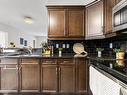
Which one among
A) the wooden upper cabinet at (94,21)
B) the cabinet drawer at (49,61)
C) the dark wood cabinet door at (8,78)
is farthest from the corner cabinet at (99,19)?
the dark wood cabinet door at (8,78)

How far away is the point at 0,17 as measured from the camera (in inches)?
301

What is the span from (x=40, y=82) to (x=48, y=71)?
0.28m

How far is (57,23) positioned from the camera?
4.57 metres

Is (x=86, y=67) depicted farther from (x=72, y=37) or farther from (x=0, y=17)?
(x=0, y=17)

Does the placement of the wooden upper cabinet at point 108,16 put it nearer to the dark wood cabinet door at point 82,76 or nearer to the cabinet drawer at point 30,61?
the dark wood cabinet door at point 82,76

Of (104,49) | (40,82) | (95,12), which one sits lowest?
(40,82)

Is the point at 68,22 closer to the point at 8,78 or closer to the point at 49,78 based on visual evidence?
the point at 49,78

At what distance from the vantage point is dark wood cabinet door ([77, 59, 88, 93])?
402cm

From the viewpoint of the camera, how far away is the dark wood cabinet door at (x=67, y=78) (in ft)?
13.2

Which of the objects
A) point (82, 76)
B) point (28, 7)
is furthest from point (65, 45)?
point (28, 7)

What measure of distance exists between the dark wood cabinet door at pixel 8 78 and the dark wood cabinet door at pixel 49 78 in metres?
0.55

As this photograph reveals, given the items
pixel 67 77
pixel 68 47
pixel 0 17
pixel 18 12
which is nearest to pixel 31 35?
pixel 0 17

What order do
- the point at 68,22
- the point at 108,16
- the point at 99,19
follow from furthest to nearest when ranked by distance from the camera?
the point at 68,22, the point at 99,19, the point at 108,16

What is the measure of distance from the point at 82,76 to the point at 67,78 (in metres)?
0.31
